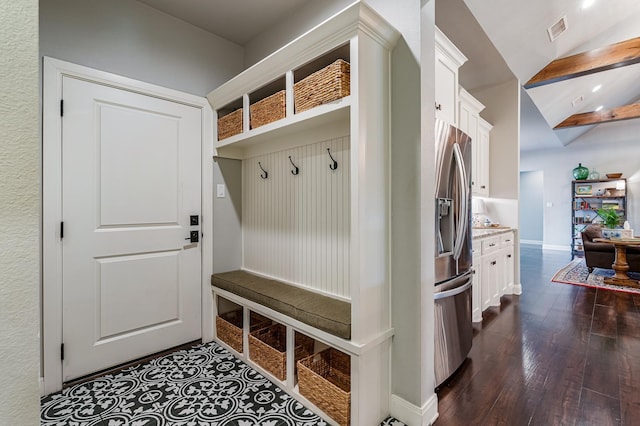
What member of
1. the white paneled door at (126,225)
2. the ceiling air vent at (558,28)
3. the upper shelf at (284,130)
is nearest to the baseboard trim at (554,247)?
the ceiling air vent at (558,28)

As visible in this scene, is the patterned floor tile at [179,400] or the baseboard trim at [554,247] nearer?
the patterned floor tile at [179,400]

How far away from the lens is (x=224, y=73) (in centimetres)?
278

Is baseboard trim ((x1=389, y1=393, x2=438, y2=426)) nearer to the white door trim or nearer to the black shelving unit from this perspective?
the white door trim

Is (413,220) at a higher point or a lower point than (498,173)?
lower

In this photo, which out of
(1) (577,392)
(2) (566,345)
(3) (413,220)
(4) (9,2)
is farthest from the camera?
(2) (566,345)

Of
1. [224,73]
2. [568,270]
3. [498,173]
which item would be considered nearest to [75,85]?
[224,73]

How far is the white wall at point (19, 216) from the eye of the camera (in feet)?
2.05

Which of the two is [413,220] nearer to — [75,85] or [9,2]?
[9,2]

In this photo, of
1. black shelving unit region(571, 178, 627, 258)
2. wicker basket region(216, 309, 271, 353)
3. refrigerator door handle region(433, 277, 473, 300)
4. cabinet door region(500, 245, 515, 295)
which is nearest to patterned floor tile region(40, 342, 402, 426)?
wicker basket region(216, 309, 271, 353)

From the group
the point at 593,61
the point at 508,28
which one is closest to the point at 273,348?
the point at 508,28

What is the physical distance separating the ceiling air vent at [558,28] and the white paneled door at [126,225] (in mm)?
3792

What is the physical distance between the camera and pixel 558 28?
133 inches

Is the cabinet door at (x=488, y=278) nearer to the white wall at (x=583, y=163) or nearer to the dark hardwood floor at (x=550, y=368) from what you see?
the dark hardwood floor at (x=550, y=368)

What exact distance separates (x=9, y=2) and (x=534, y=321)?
4.05m
